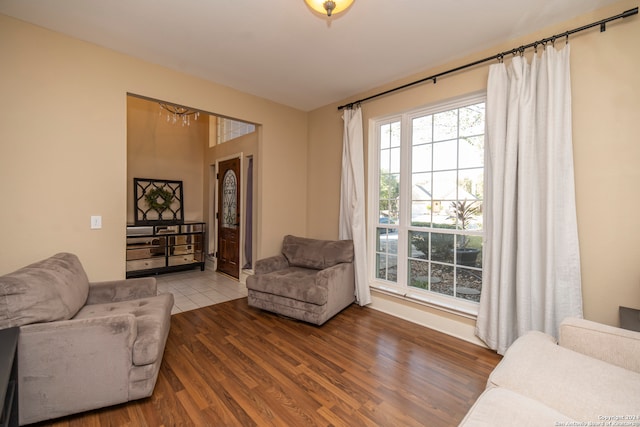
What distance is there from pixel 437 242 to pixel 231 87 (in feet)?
10.4

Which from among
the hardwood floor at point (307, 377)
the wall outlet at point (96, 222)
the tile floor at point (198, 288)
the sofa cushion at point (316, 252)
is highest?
the wall outlet at point (96, 222)

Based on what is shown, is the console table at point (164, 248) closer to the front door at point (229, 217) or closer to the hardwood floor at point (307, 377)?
the front door at point (229, 217)

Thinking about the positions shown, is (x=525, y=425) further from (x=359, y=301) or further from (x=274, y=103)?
(x=274, y=103)

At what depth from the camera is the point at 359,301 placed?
11.2 feet

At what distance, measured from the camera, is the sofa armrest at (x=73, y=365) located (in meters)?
1.52

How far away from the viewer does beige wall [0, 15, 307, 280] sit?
221 cm

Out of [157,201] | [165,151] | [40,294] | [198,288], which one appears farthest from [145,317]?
[165,151]

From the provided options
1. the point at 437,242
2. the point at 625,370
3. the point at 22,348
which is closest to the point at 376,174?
the point at 437,242

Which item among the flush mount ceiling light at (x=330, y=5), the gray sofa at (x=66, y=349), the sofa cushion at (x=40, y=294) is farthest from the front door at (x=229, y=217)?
the flush mount ceiling light at (x=330, y=5)

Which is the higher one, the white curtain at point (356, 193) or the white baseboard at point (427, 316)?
the white curtain at point (356, 193)

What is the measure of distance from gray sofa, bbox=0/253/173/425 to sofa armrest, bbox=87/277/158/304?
508mm

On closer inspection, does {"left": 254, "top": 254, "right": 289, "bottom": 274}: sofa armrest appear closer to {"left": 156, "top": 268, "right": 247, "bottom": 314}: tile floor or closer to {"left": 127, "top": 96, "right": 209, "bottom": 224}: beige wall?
{"left": 156, "top": 268, "right": 247, "bottom": 314}: tile floor

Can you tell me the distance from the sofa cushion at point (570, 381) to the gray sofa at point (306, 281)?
5.83 feet

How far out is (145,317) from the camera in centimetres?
194
